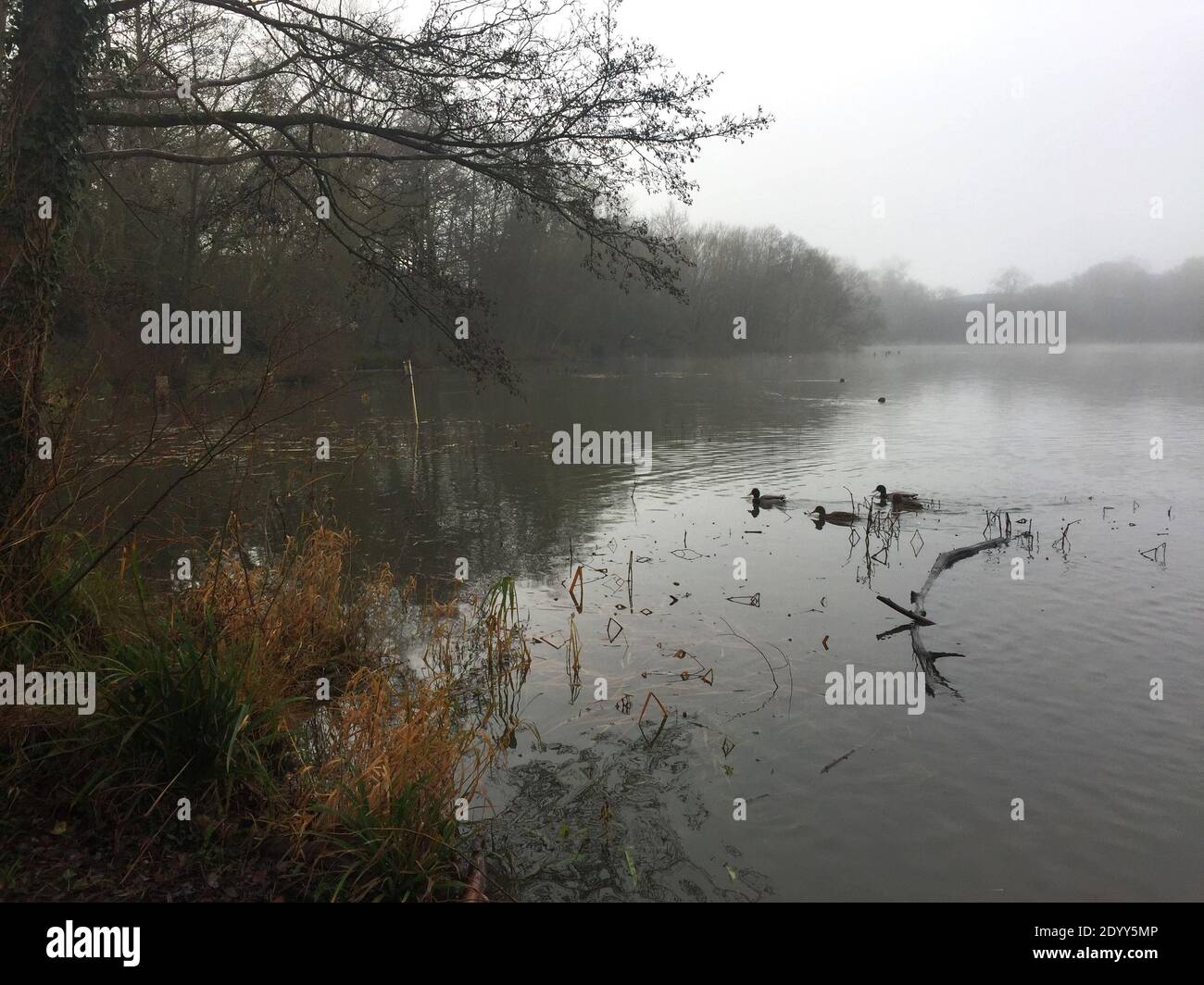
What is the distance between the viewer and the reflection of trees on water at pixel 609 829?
5.02 metres

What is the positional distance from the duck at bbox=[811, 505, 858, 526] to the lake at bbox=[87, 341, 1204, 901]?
0.38 meters

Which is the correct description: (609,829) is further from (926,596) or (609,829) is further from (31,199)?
(926,596)

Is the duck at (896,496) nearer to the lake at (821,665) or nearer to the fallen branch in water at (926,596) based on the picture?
the lake at (821,665)

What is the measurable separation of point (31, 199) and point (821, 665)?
7289 millimetres

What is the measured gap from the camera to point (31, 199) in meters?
5.64

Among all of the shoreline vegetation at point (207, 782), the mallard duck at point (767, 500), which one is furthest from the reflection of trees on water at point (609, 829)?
the mallard duck at point (767, 500)

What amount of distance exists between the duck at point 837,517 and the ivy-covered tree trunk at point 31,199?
11.5m

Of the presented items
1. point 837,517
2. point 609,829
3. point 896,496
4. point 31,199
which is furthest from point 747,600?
point 31,199

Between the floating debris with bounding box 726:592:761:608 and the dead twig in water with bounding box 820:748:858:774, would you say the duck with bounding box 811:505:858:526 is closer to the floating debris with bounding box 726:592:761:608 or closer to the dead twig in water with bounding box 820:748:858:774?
the floating debris with bounding box 726:592:761:608

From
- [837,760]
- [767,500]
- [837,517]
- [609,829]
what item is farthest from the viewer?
[767,500]

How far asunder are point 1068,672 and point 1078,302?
162534 mm

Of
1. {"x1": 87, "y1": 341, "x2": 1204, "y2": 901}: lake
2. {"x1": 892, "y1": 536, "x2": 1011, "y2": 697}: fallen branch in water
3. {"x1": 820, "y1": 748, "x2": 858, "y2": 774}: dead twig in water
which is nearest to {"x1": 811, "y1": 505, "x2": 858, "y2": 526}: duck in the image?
{"x1": 87, "y1": 341, "x2": 1204, "y2": 901}: lake
